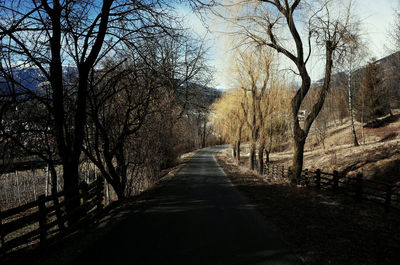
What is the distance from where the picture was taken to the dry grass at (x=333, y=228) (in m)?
4.10

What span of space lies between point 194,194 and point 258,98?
9.65 m

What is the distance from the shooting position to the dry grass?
161 inches

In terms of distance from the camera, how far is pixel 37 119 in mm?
6043

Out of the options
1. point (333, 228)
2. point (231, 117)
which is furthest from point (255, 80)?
point (333, 228)

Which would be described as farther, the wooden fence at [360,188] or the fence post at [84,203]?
the wooden fence at [360,188]

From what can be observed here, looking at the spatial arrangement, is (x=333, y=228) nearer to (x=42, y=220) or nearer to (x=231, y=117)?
(x=42, y=220)

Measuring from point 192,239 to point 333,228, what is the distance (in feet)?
10.8

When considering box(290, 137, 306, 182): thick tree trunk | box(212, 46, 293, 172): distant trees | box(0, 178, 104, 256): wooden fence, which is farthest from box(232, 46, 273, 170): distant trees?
box(0, 178, 104, 256): wooden fence

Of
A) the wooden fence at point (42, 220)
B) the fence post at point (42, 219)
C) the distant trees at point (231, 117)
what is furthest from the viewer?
the distant trees at point (231, 117)

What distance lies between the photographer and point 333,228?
5352 mm

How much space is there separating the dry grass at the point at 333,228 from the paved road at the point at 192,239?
462 mm

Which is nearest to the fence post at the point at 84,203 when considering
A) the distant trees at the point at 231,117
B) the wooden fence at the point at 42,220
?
the wooden fence at the point at 42,220

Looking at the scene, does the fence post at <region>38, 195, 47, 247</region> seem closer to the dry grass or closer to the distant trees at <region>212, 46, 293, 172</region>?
the dry grass

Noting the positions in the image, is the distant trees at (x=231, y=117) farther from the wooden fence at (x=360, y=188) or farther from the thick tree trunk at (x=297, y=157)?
the wooden fence at (x=360, y=188)
